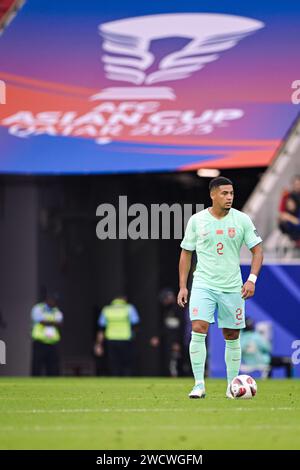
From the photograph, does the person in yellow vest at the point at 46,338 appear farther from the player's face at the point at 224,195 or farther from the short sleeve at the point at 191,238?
the player's face at the point at 224,195

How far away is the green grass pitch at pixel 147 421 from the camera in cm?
963

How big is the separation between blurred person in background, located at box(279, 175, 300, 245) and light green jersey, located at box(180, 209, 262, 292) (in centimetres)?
1225

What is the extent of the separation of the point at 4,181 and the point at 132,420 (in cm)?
1990

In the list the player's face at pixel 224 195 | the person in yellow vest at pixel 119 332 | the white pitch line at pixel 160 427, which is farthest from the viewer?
the person in yellow vest at pixel 119 332

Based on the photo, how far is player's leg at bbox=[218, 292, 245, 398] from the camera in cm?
1381

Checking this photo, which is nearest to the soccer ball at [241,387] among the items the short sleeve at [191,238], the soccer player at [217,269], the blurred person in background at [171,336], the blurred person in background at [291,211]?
the soccer player at [217,269]

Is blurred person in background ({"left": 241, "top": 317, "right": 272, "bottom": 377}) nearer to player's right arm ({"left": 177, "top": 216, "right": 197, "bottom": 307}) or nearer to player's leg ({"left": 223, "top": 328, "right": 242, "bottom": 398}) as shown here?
player's leg ({"left": 223, "top": 328, "right": 242, "bottom": 398})

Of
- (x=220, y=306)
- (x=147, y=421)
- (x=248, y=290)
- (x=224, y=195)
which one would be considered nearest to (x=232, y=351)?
(x=220, y=306)

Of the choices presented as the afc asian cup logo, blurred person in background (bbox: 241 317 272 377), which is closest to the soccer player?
blurred person in background (bbox: 241 317 272 377)

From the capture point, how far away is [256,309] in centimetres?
2577

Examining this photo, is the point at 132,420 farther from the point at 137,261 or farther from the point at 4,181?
the point at 137,261

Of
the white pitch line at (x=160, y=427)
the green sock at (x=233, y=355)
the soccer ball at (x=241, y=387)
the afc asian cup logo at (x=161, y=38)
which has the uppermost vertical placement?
→ the afc asian cup logo at (x=161, y=38)

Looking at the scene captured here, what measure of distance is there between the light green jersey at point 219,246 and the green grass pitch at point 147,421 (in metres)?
1.25

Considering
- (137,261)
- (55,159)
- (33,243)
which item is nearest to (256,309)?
(55,159)
